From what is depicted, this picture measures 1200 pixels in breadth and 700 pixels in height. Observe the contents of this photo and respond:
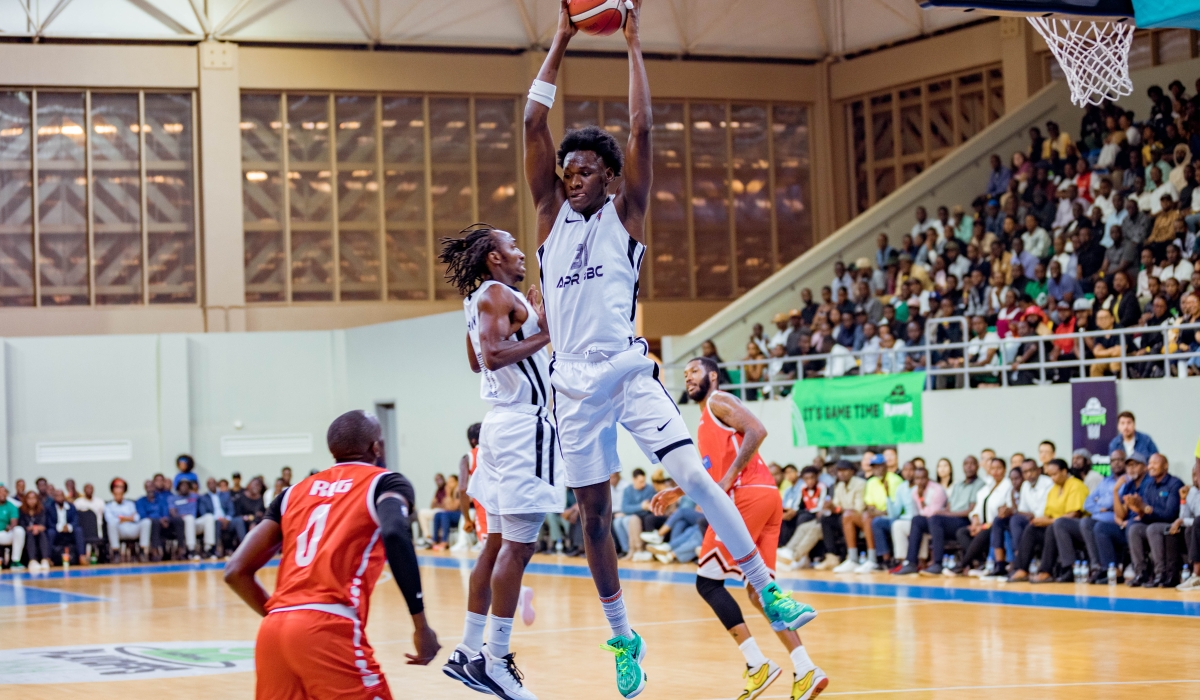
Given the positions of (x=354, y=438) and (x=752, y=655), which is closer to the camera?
(x=354, y=438)

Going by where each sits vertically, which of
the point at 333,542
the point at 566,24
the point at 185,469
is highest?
the point at 566,24

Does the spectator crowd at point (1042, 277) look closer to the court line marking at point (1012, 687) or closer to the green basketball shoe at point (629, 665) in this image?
the court line marking at point (1012, 687)

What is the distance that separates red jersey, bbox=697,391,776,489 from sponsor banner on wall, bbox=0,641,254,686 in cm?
337

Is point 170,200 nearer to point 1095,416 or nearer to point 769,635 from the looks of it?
point 1095,416

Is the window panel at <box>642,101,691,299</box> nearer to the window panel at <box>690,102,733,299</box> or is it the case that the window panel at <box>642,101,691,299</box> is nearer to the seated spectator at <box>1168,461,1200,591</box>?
the window panel at <box>690,102,733,299</box>

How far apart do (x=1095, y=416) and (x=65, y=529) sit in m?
14.4

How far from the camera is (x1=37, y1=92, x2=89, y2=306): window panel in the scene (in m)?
23.2

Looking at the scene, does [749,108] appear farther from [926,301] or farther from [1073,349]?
[1073,349]

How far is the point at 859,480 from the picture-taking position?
15.2 m

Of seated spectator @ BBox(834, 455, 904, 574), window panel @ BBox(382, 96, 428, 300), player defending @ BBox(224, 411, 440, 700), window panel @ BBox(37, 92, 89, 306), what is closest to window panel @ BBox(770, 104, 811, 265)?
window panel @ BBox(382, 96, 428, 300)

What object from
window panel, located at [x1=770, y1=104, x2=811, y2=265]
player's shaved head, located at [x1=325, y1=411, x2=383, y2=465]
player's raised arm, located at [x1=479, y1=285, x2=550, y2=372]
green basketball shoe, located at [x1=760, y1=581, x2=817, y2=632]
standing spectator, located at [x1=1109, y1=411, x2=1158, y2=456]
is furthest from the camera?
window panel, located at [x1=770, y1=104, x2=811, y2=265]

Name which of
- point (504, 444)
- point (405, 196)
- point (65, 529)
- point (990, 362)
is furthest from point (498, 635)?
Result: point (405, 196)

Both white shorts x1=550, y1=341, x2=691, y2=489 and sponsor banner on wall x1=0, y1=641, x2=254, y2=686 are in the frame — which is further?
sponsor banner on wall x1=0, y1=641, x2=254, y2=686

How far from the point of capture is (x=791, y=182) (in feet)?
84.7
